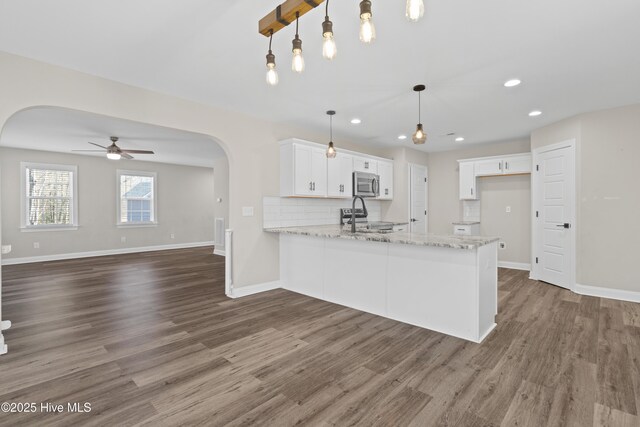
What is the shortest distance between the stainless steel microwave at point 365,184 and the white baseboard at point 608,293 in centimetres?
329

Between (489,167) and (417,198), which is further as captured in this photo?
(417,198)

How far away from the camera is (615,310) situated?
3609 mm

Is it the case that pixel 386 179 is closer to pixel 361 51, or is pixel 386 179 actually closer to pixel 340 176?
pixel 340 176

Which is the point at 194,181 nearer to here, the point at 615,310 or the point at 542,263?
the point at 542,263

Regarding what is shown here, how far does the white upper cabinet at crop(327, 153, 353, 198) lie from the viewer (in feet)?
16.5

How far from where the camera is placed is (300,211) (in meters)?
5.02

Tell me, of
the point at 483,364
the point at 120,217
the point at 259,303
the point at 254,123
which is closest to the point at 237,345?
the point at 259,303

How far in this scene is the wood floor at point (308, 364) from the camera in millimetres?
1833

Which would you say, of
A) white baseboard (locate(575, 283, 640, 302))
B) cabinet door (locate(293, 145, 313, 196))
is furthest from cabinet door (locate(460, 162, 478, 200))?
cabinet door (locate(293, 145, 313, 196))

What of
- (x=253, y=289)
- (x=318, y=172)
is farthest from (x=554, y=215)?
(x=253, y=289)

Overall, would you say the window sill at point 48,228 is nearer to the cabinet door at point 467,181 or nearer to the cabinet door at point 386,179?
the cabinet door at point 386,179

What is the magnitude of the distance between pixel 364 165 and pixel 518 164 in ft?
9.32

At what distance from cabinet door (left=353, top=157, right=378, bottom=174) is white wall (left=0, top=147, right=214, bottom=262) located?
616cm

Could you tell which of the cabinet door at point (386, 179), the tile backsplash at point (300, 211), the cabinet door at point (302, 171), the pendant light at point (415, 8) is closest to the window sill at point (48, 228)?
the tile backsplash at point (300, 211)
